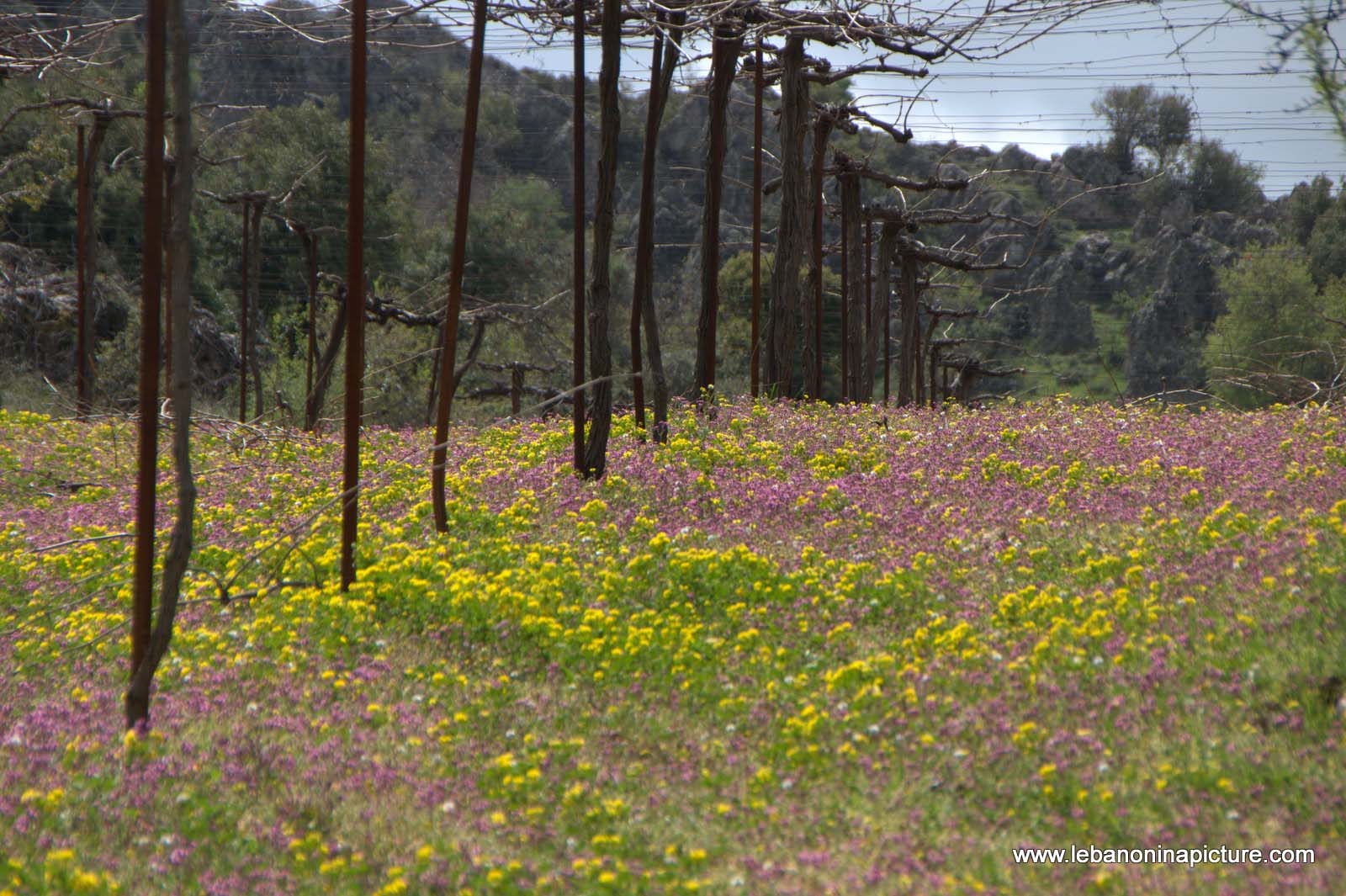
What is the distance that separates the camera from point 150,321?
4527 mm

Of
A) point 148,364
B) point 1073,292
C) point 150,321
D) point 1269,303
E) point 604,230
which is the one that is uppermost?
point 1073,292

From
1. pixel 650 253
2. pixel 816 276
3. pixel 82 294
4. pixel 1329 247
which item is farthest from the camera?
pixel 1329 247

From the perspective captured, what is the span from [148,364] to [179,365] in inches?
5.8

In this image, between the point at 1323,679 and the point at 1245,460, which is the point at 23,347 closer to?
the point at 1245,460

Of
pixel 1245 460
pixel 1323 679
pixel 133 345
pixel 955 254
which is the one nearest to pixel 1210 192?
pixel 955 254

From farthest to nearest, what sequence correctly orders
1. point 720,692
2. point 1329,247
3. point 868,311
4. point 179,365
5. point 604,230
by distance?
point 1329,247 < point 868,311 < point 604,230 < point 720,692 < point 179,365

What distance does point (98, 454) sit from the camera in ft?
40.8

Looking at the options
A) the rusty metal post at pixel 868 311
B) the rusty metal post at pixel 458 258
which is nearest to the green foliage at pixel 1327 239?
the rusty metal post at pixel 868 311

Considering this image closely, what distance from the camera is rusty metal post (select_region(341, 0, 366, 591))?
639 cm

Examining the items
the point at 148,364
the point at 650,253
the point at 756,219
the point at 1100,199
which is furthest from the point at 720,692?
the point at 1100,199

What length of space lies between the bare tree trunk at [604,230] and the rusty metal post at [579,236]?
0.11 m

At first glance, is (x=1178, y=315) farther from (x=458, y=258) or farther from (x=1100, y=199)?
(x=458, y=258)

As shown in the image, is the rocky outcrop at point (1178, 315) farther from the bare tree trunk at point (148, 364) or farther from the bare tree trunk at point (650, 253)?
the bare tree trunk at point (148, 364)

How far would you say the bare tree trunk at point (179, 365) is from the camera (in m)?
4.60
